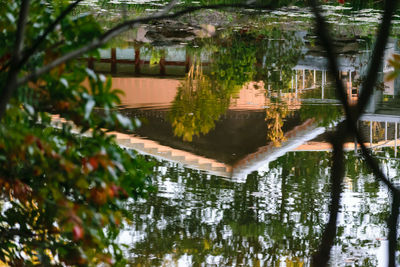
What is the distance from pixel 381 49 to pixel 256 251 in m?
3.53

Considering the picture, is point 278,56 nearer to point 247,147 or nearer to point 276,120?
point 276,120

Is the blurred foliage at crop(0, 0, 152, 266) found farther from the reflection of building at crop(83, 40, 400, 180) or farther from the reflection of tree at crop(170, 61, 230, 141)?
the reflection of tree at crop(170, 61, 230, 141)

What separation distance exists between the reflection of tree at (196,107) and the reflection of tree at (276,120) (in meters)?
0.46

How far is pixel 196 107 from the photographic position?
7.59 meters

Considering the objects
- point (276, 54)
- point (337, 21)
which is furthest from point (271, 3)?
point (337, 21)

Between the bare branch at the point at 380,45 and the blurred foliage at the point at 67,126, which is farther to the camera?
the blurred foliage at the point at 67,126

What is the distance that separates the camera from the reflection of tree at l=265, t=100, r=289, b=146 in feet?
22.1

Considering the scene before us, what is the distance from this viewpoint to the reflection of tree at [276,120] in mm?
6743

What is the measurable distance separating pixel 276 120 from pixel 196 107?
0.83 metres

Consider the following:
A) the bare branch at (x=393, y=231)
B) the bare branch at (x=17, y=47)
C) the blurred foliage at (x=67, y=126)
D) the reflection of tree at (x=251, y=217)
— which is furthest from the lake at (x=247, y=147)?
the bare branch at (x=17, y=47)

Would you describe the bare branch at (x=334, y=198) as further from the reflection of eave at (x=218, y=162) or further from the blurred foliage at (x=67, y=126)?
the reflection of eave at (x=218, y=162)

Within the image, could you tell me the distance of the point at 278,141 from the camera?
6.66 m

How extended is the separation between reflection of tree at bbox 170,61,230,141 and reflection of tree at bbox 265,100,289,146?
0.46m

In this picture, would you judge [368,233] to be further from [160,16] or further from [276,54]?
[276,54]
